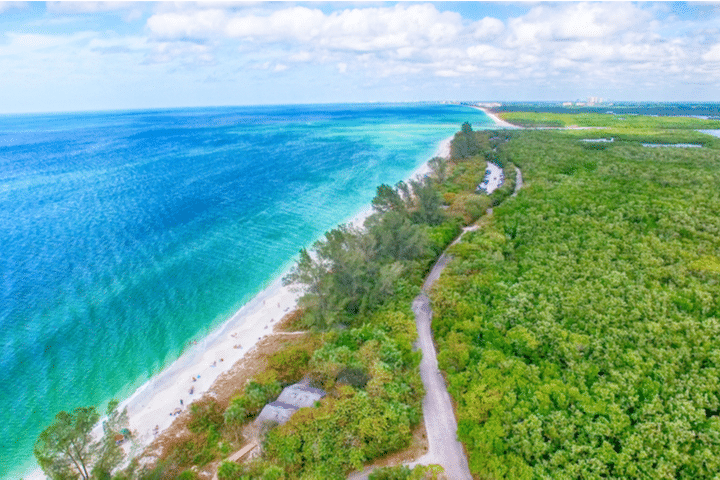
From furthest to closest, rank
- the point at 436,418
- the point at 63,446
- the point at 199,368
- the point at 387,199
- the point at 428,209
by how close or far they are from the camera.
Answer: the point at 428,209
the point at 387,199
the point at 199,368
the point at 436,418
the point at 63,446

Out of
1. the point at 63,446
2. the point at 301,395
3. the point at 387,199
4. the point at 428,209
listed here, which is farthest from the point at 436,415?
the point at 387,199

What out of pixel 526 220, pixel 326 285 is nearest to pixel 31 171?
pixel 326 285

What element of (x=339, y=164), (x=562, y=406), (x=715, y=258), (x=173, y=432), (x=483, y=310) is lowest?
(x=173, y=432)

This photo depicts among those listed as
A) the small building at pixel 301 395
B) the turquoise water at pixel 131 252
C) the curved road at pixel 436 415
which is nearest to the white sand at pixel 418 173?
the turquoise water at pixel 131 252

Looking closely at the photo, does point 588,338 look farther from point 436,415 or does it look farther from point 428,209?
point 428,209

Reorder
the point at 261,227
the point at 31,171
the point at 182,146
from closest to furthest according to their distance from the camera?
the point at 261,227
the point at 31,171
the point at 182,146

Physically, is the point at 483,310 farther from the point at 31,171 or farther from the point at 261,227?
the point at 31,171
